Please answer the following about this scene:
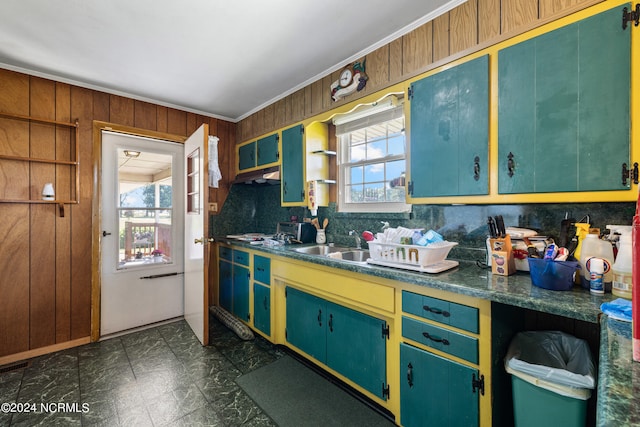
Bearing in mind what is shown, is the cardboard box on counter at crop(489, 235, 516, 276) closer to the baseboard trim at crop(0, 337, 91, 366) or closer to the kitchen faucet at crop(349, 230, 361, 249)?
the kitchen faucet at crop(349, 230, 361, 249)

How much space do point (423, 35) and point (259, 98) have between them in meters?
1.90

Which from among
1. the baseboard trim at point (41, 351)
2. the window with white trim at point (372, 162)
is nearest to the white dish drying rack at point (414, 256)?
the window with white trim at point (372, 162)

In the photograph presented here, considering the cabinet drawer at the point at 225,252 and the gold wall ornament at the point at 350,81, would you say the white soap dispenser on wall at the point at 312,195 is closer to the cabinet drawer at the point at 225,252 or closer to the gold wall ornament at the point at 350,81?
the gold wall ornament at the point at 350,81

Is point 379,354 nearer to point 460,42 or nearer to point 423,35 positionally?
point 460,42

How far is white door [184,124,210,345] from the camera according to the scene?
2596 mm

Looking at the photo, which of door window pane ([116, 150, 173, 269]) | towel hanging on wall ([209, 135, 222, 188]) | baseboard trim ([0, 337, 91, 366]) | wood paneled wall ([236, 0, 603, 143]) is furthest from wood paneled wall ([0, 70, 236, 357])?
wood paneled wall ([236, 0, 603, 143])

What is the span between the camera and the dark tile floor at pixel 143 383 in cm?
173

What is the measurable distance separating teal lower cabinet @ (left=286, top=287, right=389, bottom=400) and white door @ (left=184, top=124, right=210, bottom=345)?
856 millimetres

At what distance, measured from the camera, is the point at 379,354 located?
1697 mm

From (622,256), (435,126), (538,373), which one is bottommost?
(538,373)

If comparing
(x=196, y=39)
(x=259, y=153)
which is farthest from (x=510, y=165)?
(x=259, y=153)

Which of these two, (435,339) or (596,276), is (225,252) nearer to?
(435,339)

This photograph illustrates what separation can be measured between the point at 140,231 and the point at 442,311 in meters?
3.13

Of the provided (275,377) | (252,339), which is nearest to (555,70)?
(275,377)
